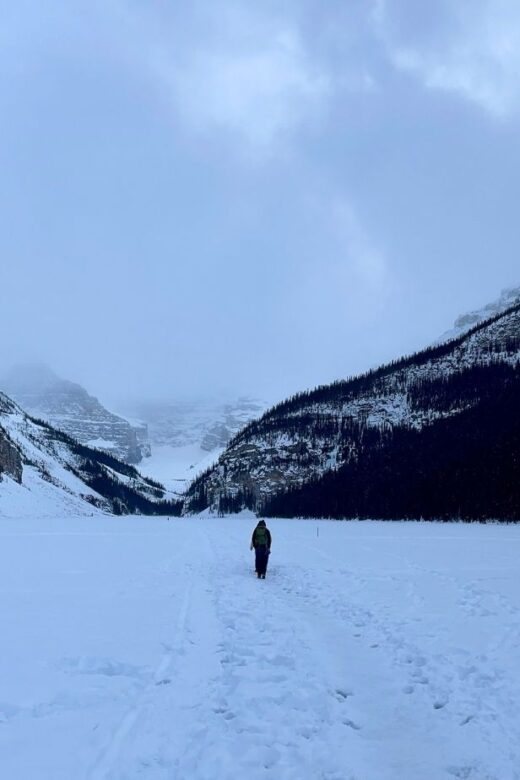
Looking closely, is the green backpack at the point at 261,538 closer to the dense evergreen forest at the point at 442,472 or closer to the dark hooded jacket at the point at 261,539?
the dark hooded jacket at the point at 261,539

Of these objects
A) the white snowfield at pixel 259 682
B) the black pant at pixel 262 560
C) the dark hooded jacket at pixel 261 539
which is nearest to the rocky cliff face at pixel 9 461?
the dark hooded jacket at pixel 261 539

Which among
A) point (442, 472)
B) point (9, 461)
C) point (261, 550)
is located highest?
point (442, 472)

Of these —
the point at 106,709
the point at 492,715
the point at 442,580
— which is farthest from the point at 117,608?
the point at 442,580

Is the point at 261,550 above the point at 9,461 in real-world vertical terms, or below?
below

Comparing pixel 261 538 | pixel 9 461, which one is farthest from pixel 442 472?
pixel 9 461

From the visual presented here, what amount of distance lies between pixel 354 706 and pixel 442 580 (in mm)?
11440

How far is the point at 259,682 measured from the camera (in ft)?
25.2

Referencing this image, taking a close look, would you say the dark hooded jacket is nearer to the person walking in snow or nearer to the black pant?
the person walking in snow

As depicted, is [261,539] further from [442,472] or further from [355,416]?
[355,416]

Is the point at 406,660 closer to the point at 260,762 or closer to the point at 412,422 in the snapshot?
the point at 260,762

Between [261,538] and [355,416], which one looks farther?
[355,416]

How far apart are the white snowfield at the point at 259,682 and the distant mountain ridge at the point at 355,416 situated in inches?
4999

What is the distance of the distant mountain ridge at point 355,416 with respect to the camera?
151m

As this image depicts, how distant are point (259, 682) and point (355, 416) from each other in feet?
541
